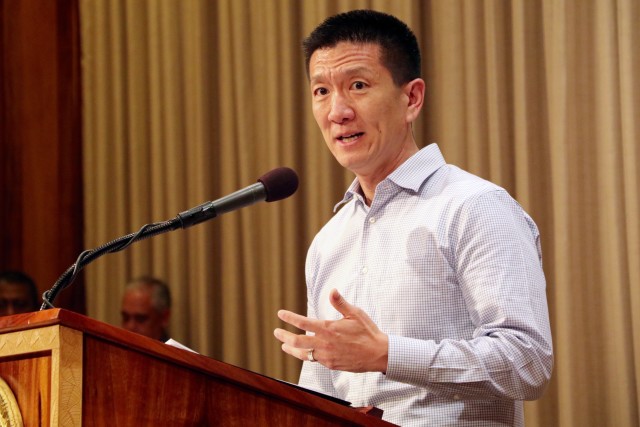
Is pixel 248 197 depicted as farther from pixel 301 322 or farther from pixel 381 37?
pixel 381 37

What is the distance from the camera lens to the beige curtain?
3.31 metres

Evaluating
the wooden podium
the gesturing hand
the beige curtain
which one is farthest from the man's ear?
the beige curtain

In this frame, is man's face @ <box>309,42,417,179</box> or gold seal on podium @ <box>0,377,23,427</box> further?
man's face @ <box>309,42,417,179</box>

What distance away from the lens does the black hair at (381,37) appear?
2.27 m

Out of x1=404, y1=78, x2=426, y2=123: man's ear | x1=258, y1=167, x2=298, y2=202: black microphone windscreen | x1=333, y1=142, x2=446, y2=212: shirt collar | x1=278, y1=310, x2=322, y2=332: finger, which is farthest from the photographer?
x1=404, y1=78, x2=426, y2=123: man's ear

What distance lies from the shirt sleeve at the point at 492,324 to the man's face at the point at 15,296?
3.03 m

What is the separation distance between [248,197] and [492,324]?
1.82 ft

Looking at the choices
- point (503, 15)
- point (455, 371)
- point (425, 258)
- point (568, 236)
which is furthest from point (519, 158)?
point (455, 371)

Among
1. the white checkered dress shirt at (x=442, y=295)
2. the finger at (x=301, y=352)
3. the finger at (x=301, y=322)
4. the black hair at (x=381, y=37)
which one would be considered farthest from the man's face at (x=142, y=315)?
the finger at (x=301, y=322)

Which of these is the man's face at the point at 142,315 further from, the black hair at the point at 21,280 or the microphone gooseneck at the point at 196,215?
the microphone gooseneck at the point at 196,215

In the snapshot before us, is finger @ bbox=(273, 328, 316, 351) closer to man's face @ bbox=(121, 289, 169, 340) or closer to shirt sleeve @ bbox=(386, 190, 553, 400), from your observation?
shirt sleeve @ bbox=(386, 190, 553, 400)

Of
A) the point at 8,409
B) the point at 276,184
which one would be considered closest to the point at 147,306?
the point at 276,184

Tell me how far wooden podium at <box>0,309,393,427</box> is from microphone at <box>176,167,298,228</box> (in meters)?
0.40

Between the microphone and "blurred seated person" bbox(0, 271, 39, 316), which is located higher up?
the microphone
